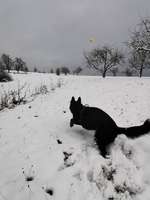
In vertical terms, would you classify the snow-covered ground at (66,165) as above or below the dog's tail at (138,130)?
below

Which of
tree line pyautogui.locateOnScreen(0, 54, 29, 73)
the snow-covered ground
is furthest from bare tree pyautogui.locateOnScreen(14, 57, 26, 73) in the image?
the snow-covered ground

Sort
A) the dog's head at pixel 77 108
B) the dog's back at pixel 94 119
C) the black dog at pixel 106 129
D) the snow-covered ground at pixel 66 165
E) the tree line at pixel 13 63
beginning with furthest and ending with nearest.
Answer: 1. the tree line at pixel 13 63
2. the dog's head at pixel 77 108
3. the dog's back at pixel 94 119
4. the black dog at pixel 106 129
5. the snow-covered ground at pixel 66 165

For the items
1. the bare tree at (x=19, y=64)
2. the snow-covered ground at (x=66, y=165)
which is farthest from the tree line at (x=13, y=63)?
the snow-covered ground at (x=66, y=165)

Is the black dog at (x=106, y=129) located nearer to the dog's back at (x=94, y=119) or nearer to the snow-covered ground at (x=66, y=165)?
the dog's back at (x=94, y=119)

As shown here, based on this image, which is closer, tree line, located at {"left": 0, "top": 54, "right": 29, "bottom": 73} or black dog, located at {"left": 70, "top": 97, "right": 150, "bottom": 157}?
black dog, located at {"left": 70, "top": 97, "right": 150, "bottom": 157}

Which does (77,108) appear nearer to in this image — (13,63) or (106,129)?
(106,129)

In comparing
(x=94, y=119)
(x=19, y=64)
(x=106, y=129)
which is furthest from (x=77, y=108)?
(x=19, y=64)

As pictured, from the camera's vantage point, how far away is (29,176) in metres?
4.31

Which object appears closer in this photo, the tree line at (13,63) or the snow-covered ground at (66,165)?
the snow-covered ground at (66,165)

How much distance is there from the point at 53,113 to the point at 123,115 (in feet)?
9.42

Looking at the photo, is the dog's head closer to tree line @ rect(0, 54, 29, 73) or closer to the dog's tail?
the dog's tail

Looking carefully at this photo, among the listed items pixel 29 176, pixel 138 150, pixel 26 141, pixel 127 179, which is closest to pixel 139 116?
pixel 138 150

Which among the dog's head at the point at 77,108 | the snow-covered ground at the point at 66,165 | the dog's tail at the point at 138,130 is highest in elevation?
the dog's head at the point at 77,108

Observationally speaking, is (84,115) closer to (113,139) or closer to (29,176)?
(113,139)
